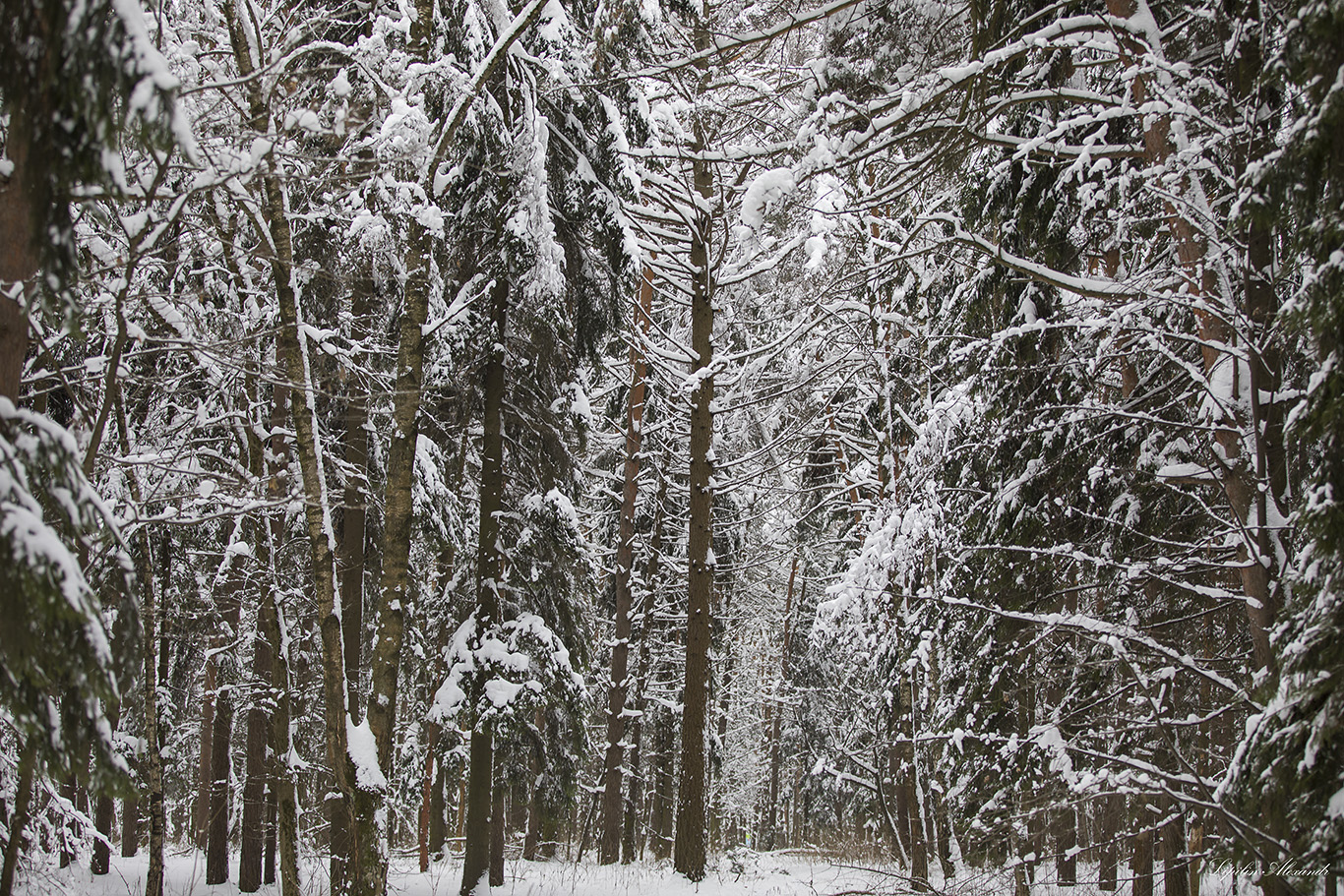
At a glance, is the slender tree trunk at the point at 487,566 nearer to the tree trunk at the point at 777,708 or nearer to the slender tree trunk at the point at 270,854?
the slender tree trunk at the point at 270,854

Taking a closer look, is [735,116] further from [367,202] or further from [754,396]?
[367,202]

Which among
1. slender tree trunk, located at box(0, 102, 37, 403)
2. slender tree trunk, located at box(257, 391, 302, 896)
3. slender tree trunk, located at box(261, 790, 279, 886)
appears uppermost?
slender tree trunk, located at box(0, 102, 37, 403)

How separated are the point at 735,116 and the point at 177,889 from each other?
13323mm

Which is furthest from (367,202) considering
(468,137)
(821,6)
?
(821,6)

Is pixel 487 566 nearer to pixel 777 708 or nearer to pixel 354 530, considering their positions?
pixel 354 530

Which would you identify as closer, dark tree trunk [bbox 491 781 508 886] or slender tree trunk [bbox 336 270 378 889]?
slender tree trunk [bbox 336 270 378 889]

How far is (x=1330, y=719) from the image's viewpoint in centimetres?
285

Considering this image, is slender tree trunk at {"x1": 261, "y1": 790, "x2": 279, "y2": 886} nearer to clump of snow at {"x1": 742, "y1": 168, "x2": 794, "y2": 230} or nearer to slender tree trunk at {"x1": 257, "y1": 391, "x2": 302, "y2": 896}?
slender tree trunk at {"x1": 257, "y1": 391, "x2": 302, "y2": 896}

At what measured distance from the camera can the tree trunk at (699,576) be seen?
10016 mm

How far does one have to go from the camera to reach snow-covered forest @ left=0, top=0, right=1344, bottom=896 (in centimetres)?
302

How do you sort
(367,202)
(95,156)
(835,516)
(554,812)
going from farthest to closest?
1. (835,516)
2. (554,812)
3. (367,202)
4. (95,156)

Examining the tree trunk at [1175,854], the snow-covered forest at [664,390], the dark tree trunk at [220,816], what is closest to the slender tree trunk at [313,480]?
the snow-covered forest at [664,390]

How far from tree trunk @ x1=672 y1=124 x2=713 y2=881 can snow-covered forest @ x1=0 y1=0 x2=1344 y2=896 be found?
8 centimetres

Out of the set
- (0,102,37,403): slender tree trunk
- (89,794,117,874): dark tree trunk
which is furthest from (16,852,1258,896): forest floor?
(0,102,37,403): slender tree trunk
